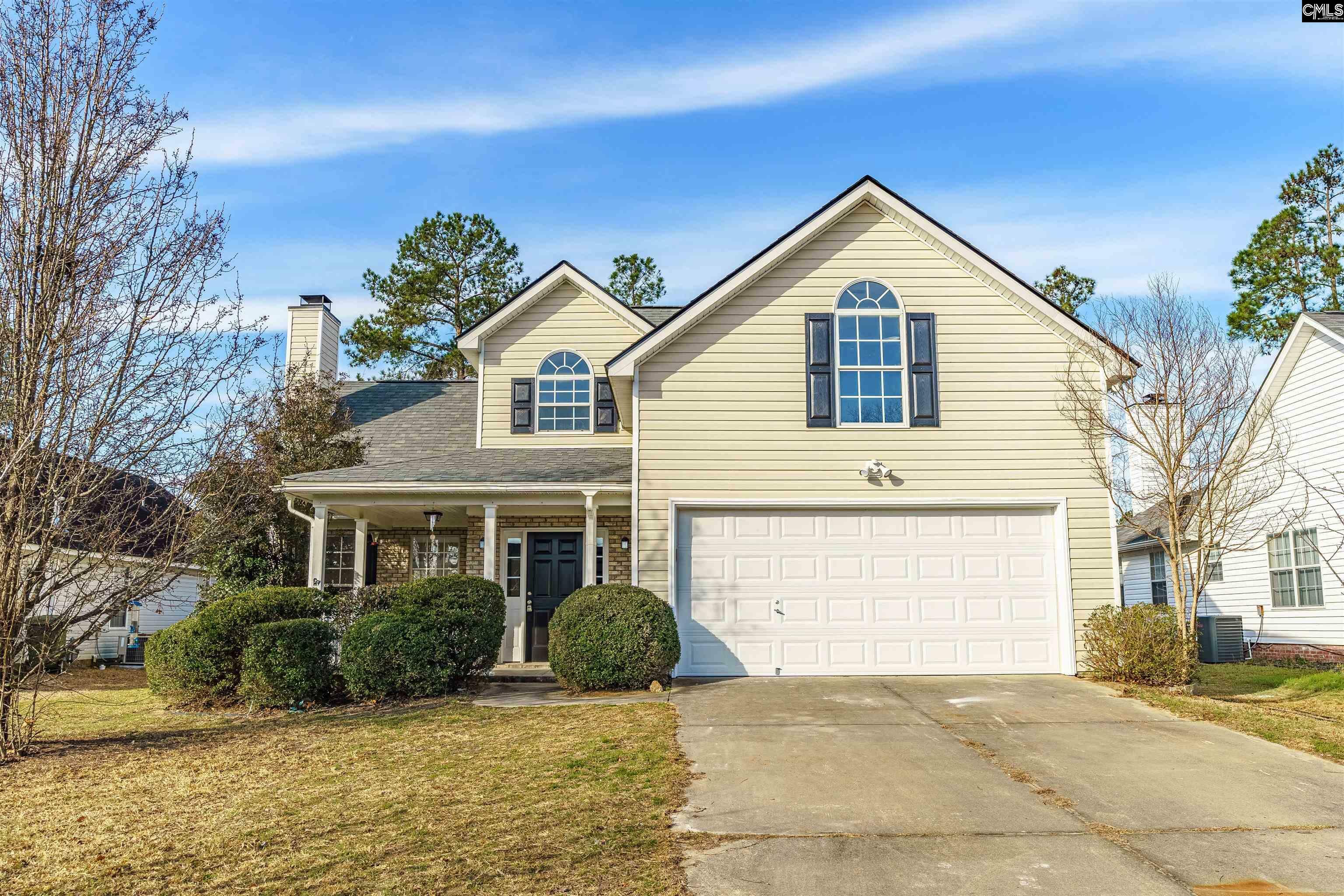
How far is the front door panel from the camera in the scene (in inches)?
599

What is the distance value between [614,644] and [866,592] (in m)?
3.58

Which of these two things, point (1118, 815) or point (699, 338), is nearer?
point (1118, 815)

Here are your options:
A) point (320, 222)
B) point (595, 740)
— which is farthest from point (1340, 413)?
point (320, 222)

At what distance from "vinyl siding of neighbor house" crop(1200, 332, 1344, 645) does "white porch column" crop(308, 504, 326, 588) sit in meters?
15.3

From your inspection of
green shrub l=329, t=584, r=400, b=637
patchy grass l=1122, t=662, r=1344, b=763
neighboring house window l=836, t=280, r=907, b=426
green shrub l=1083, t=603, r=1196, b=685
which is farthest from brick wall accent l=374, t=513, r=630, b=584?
patchy grass l=1122, t=662, r=1344, b=763

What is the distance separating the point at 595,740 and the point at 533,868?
330 cm

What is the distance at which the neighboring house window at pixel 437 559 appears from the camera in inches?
658

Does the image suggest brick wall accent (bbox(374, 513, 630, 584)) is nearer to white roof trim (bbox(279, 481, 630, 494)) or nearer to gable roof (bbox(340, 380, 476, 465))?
white roof trim (bbox(279, 481, 630, 494))

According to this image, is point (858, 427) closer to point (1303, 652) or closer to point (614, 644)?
point (614, 644)

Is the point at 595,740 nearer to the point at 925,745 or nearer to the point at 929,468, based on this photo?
the point at 925,745

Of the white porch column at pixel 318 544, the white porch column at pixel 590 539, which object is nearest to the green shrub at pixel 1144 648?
the white porch column at pixel 590 539

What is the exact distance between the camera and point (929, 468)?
491 inches

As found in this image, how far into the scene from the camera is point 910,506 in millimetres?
12406

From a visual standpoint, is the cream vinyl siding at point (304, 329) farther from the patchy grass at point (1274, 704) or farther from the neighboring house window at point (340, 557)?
the patchy grass at point (1274, 704)
